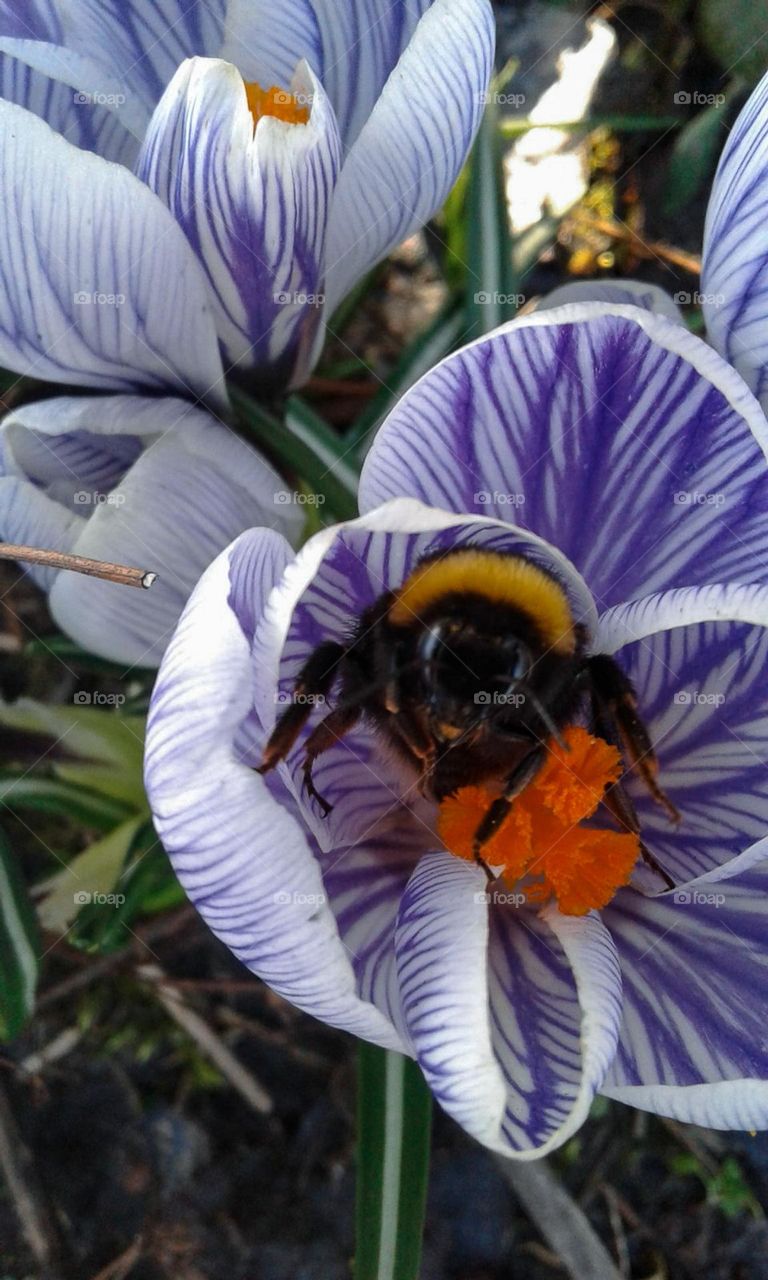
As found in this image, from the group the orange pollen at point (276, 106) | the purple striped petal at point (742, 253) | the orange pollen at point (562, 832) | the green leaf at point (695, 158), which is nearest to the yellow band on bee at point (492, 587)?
the orange pollen at point (562, 832)

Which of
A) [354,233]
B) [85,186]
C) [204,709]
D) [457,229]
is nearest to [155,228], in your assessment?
[85,186]

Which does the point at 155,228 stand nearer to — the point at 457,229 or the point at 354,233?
the point at 354,233

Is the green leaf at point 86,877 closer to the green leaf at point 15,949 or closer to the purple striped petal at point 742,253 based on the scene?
the green leaf at point 15,949

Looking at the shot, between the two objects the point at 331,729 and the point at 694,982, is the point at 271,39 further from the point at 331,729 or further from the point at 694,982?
the point at 694,982

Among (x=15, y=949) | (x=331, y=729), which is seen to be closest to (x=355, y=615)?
(x=331, y=729)

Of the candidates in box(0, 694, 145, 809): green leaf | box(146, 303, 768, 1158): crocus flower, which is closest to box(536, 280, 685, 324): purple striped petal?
box(146, 303, 768, 1158): crocus flower
